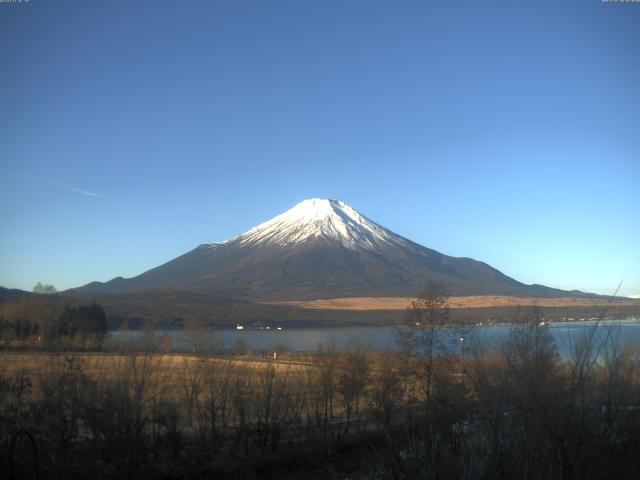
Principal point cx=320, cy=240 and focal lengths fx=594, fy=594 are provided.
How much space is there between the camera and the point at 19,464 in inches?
381

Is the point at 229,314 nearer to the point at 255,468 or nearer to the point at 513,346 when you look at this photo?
the point at 255,468

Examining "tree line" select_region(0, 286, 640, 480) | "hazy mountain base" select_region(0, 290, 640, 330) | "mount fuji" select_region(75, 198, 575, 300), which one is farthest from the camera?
"mount fuji" select_region(75, 198, 575, 300)

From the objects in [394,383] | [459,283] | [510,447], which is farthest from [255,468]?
[459,283]

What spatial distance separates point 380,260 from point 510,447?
16528 cm

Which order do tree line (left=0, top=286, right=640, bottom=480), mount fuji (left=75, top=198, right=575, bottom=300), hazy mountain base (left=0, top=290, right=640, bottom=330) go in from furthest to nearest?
mount fuji (left=75, top=198, right=575, bottom=300), hazy mountain base (left=0, top=290, right=640, bottom=330), tree line (left=0, top=286, right=640, bottom=480)

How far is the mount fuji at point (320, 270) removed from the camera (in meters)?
145

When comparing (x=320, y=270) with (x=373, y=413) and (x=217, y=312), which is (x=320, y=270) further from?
(x=373, y=413)

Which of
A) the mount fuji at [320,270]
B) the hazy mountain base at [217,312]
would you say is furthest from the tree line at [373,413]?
the mount fuji at [320,270]

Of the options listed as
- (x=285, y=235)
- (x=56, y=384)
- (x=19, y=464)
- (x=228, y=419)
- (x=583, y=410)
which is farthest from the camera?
(x=285, y=235)

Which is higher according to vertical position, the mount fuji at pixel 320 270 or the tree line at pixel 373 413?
the mount fuji at pixel 320 270

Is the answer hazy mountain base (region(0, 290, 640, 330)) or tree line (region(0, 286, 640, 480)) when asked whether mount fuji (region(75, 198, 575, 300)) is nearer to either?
hazy mountain base (region(0, 290, 640, 330))

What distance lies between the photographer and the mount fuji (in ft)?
477

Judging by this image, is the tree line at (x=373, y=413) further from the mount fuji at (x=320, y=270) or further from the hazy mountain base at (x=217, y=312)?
the mount fuji at (x=320, y=270)

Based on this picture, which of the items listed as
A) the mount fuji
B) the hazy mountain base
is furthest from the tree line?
the mount fuji
